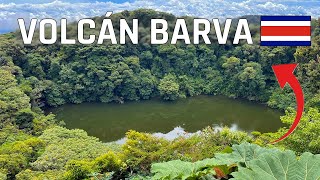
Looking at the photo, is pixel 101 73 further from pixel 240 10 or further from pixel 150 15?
pixel 240 10

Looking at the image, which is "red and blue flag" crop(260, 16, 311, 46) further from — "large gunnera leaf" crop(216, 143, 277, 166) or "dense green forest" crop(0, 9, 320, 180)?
"large gunnera leaf" crop(216, 143, 277, 166)

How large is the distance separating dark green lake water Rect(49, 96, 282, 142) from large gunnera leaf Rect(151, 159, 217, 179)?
45.8ft

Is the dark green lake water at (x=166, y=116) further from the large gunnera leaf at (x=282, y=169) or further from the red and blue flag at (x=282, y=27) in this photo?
the large gunnera leaf at (x=282, y=169)

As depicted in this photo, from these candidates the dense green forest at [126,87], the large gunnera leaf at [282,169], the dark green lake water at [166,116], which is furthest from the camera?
the dark green lake water at [166,116]

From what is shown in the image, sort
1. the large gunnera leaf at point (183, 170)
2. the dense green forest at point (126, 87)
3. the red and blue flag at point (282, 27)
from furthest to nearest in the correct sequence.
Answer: the red and blue flag at point (282, 27) < the dense green forest at point (126, 87) < the large gunnera leaf at point (183, 170)

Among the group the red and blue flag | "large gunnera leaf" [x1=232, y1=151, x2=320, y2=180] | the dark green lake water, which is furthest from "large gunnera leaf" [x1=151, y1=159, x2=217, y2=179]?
the dark green lake water

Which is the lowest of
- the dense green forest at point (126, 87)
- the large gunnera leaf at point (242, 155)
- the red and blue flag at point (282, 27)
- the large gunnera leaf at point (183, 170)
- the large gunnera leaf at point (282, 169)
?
the dense green forest at point (126, 87)

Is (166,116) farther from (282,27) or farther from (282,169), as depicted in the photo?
(282,169)

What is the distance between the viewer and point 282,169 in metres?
1.76

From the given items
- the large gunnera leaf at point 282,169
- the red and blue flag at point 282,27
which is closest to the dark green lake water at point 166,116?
the red and blue flag at point 282,27

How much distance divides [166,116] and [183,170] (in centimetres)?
1670

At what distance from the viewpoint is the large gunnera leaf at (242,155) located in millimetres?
2160

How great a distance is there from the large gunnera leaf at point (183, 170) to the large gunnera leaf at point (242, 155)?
0.06 meters

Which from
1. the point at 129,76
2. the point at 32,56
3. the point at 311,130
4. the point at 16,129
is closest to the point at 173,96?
the point at 129,76
